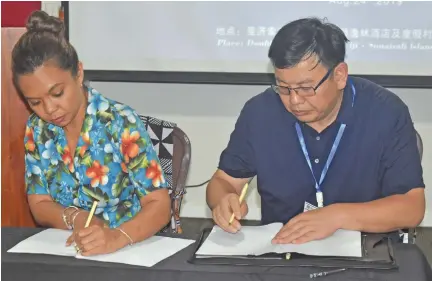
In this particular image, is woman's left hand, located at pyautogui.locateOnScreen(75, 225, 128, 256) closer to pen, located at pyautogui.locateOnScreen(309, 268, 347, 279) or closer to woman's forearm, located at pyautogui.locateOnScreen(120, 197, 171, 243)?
woman's forearm, located at pyautogui.locateOnScreen(120, 197, 171, 243)

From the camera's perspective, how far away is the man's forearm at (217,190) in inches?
76.4

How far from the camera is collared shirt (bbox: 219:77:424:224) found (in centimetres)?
190

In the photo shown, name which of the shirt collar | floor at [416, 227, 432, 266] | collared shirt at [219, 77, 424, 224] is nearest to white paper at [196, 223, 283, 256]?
collared shirt at [219, 77, 424, 224]

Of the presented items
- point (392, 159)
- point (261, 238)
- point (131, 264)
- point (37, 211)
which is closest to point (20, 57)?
point (37, 211)

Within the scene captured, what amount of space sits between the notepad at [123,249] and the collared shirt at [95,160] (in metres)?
0.25

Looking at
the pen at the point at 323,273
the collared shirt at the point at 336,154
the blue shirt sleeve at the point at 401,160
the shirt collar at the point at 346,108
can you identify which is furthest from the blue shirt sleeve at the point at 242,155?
the pen at the point at 323,273

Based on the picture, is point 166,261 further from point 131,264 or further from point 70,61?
point 70,61

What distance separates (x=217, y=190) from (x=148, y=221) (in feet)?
0.94

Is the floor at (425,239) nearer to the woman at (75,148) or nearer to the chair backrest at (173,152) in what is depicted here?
the chair backrest at (173,152)

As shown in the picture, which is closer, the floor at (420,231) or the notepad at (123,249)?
the notepad at (123,249)

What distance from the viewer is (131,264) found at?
5.10 feet

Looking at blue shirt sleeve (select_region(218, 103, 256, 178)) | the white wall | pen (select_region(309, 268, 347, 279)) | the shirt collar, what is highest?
the shirt collar

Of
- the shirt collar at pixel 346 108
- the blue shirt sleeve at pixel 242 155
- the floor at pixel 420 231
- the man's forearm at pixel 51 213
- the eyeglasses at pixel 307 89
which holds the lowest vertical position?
the floor at pixel 420 231

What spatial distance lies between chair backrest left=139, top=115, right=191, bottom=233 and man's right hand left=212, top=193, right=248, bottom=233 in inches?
14.8
